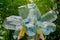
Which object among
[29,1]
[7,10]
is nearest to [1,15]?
[7,10]

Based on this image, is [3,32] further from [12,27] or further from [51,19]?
[51,19]

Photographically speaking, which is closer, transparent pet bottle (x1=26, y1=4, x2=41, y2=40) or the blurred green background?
transparent pet bottle (x1=26, y1=4, x2=41, y2=40)

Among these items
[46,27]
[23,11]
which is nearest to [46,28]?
[46,27]

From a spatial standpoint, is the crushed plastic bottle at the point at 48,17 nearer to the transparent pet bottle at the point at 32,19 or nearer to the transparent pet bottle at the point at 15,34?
the transparent pet bottle at the point at 32,19

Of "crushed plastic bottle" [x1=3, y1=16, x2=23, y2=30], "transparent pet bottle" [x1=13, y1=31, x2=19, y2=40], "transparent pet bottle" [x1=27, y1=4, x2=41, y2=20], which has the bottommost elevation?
"transparent pet bottle" [x1=13, y1=31, x2=19, y2=40]

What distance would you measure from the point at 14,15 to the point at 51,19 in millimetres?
182

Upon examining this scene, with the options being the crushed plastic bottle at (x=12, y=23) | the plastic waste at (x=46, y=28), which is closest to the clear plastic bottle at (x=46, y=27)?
the plastic waste at (x=46, y=28)

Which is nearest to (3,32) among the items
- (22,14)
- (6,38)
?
(6,38)

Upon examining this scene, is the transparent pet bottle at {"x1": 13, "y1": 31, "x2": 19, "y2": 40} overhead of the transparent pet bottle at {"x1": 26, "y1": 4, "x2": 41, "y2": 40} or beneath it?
beneath

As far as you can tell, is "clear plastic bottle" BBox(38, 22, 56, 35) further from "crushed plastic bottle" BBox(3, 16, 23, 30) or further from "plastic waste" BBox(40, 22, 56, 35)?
"crushed plastic bottle" BBox(3, 16, 23, 30)

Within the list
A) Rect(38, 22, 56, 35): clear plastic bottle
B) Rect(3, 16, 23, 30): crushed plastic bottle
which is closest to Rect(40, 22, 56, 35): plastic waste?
Rect(38, 22, 56, 35): clear plastic bottle

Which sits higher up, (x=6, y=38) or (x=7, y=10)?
(x=7, y=10)

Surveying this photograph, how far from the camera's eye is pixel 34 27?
0.74 m

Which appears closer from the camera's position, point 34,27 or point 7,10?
point 34,27
